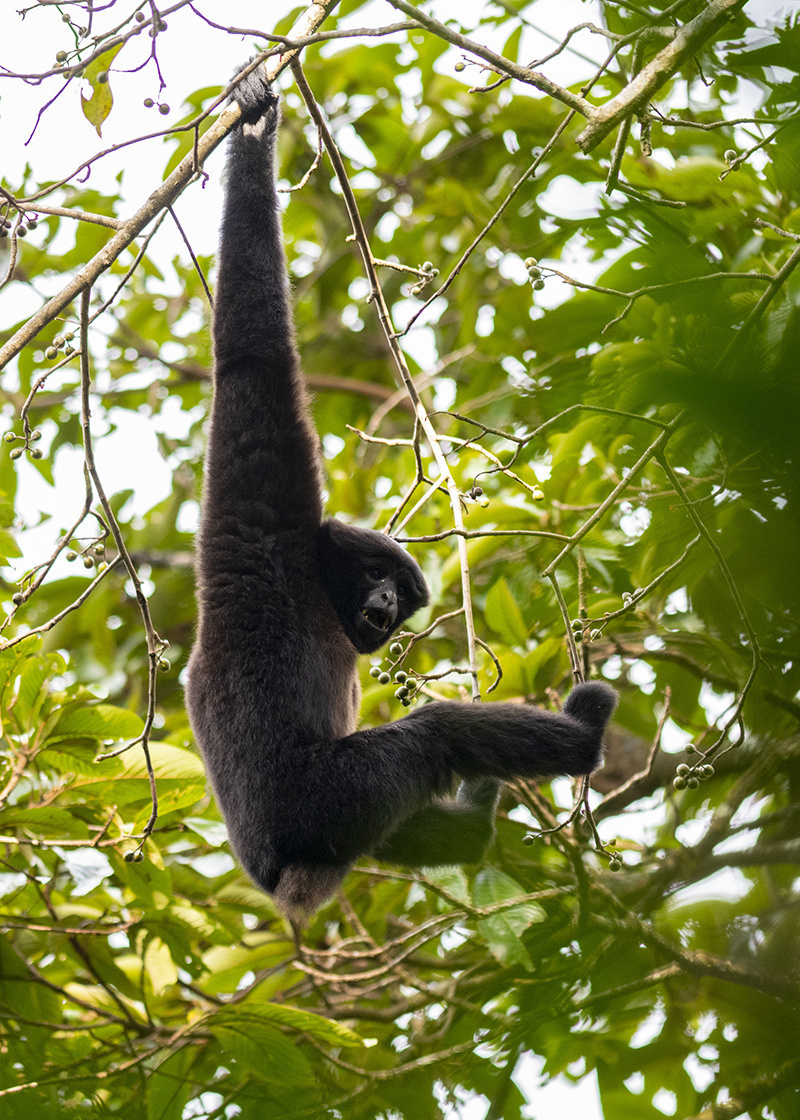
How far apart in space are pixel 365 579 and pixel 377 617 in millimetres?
189

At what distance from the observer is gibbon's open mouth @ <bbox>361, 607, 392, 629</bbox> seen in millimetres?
4449

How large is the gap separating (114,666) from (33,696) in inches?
99.6

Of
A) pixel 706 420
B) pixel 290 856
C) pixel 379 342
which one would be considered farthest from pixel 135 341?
pixel 706 420

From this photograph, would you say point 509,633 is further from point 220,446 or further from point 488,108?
point 488,108

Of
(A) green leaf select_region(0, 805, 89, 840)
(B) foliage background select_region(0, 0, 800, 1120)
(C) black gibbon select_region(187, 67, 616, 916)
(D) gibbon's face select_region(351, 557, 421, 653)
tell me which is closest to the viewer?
(B) foliage background select_region(0, 0, 800, 1120)

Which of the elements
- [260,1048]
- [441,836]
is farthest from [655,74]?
[260,1048]

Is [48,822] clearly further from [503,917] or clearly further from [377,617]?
[503,917]

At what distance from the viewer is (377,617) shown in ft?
14.7

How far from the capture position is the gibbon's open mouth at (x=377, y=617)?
175 inches

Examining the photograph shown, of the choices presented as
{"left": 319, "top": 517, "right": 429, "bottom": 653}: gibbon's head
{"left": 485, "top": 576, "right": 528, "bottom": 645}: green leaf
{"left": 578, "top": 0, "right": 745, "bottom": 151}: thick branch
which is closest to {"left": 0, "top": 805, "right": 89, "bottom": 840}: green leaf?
{"left": 319, "top": 517, "right": 429, "bottom": 653}: gibbon's head

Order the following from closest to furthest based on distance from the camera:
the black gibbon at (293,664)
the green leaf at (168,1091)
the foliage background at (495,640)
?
the foliage background at (495,640) < the green leaf at (168,1091) < the black gibbon at (293,664)

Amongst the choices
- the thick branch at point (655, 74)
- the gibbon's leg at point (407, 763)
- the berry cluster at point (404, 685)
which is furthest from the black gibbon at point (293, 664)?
the thick branch at point (655, 74)

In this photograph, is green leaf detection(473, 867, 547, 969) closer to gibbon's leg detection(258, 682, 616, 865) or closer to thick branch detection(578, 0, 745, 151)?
gibbon's leg detection(258, 682, 616, 865)

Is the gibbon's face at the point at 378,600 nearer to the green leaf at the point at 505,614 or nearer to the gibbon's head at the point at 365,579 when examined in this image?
the gibbon's head at the point at 365,579
